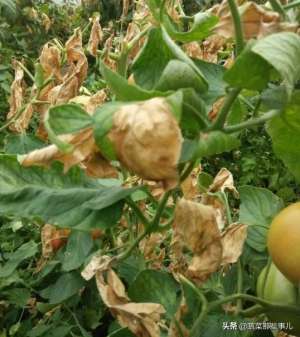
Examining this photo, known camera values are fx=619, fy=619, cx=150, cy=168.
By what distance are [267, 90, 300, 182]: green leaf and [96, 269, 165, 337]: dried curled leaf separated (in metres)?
0.21

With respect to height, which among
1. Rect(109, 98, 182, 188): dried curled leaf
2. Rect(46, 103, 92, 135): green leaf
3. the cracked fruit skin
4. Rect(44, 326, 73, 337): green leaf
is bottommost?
Rect(44, 326, 73, 337): green leaf

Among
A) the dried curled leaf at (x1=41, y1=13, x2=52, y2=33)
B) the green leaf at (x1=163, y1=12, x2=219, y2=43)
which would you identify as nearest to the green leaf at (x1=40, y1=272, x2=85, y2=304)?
the green leaf at (x1=163, y1=12, x2=219, y2=43)

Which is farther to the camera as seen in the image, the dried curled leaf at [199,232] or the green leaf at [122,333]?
the green leaf at [122,333]

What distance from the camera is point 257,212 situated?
2.48 ft

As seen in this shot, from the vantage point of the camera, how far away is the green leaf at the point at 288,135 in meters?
0.57

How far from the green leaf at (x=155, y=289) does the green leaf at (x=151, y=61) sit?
27 cm

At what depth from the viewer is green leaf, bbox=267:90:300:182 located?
57cm

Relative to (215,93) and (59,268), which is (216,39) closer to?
(215,93)

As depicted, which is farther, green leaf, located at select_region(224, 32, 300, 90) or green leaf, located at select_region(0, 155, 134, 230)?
green leaf, located at select_region(0, 155, 134, 230)

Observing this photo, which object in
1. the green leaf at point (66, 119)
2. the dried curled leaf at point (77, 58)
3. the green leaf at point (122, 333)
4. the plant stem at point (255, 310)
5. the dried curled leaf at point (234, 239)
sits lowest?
the green leaf at point (122, 333)

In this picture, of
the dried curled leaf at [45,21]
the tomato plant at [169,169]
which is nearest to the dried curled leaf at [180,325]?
the tomato plant at [169,169]

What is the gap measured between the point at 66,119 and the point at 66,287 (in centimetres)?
57

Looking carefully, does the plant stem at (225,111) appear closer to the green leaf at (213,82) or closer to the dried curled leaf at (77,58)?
the green leaf at (213,82)

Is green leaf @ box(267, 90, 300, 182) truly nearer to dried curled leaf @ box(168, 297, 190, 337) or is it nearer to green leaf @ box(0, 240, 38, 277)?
dried curled leaf @ box(168, 297, 190, 337)
